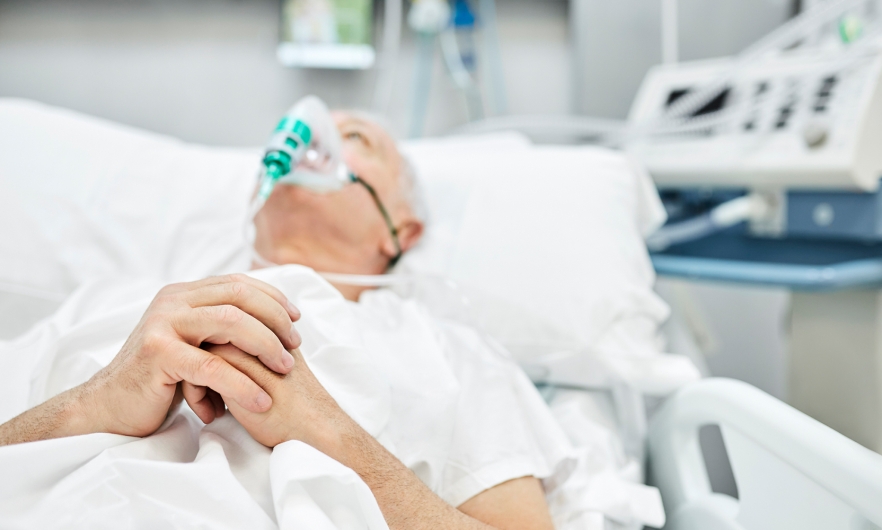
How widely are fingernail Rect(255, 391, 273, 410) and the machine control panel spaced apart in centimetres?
110

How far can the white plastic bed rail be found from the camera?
65 centimetres

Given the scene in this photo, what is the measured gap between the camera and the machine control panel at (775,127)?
1209 mm

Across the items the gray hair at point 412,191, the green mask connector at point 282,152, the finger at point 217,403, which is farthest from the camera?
the gray hair at point 412,191

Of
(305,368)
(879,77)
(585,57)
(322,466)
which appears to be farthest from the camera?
(585,57)

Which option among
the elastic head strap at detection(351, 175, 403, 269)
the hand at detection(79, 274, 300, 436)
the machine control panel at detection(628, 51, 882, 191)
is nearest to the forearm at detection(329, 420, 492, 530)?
the hand at detection(79, 274, 300, 436)

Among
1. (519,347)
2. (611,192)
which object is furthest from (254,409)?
(611,192)

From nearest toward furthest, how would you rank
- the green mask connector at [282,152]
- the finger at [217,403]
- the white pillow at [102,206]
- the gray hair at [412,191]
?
the finger at [217,403] < the green mask connector at [282,152] < the white pillow at [102,206] < the gray hair at [412,191]

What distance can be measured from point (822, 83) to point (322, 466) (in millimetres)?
1287

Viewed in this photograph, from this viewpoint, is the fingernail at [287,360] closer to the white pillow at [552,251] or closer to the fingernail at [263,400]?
the fingernail at [263,400]

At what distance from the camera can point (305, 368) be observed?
74cm

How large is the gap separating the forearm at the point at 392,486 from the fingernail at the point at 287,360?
0.09 m

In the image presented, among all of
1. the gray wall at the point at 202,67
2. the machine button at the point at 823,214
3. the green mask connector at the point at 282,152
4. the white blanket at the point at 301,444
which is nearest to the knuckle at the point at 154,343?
the white blanket at the point at 301,444

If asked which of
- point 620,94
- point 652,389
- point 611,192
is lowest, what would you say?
point 652,389

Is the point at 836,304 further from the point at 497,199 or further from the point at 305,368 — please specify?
the point at 305,368
